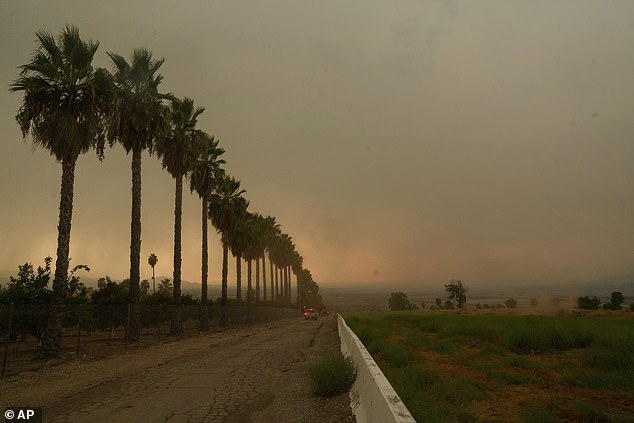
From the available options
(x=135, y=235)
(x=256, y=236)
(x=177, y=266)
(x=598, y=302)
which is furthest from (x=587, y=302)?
(x=135, y=235)

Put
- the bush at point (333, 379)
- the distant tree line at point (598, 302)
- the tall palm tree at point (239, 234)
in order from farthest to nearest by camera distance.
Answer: the distant tree line at point (598, 302), the tall palm tree at point (239, 234), the bush at point (333, 379)

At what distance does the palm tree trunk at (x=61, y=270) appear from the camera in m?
17.5

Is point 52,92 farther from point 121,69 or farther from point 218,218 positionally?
point 218,218

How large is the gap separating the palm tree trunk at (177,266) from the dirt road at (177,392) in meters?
14.2

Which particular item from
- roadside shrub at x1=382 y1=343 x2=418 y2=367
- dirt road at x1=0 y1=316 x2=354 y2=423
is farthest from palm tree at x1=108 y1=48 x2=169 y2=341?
roadside shrub at x1=382 y1=343 x2=418 y2=367

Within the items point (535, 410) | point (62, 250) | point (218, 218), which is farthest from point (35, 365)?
point (218, 218)

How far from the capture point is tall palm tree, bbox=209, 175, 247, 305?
4544 centimetres

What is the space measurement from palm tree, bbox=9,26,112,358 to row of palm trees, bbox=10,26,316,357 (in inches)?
1.4

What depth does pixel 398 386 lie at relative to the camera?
31.1 feet

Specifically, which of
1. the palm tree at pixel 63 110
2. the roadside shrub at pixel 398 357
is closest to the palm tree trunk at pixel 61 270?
the palm tree at pixel 63 110

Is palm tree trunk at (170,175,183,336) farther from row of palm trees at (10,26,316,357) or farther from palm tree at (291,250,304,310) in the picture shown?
palm tree at (291,250,304,310)

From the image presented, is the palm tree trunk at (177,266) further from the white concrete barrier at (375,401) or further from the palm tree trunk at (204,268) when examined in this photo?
the white concrete barrier at (375,401)

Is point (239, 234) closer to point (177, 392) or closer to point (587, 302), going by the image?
point (177, 392)

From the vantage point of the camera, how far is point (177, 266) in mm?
31875
